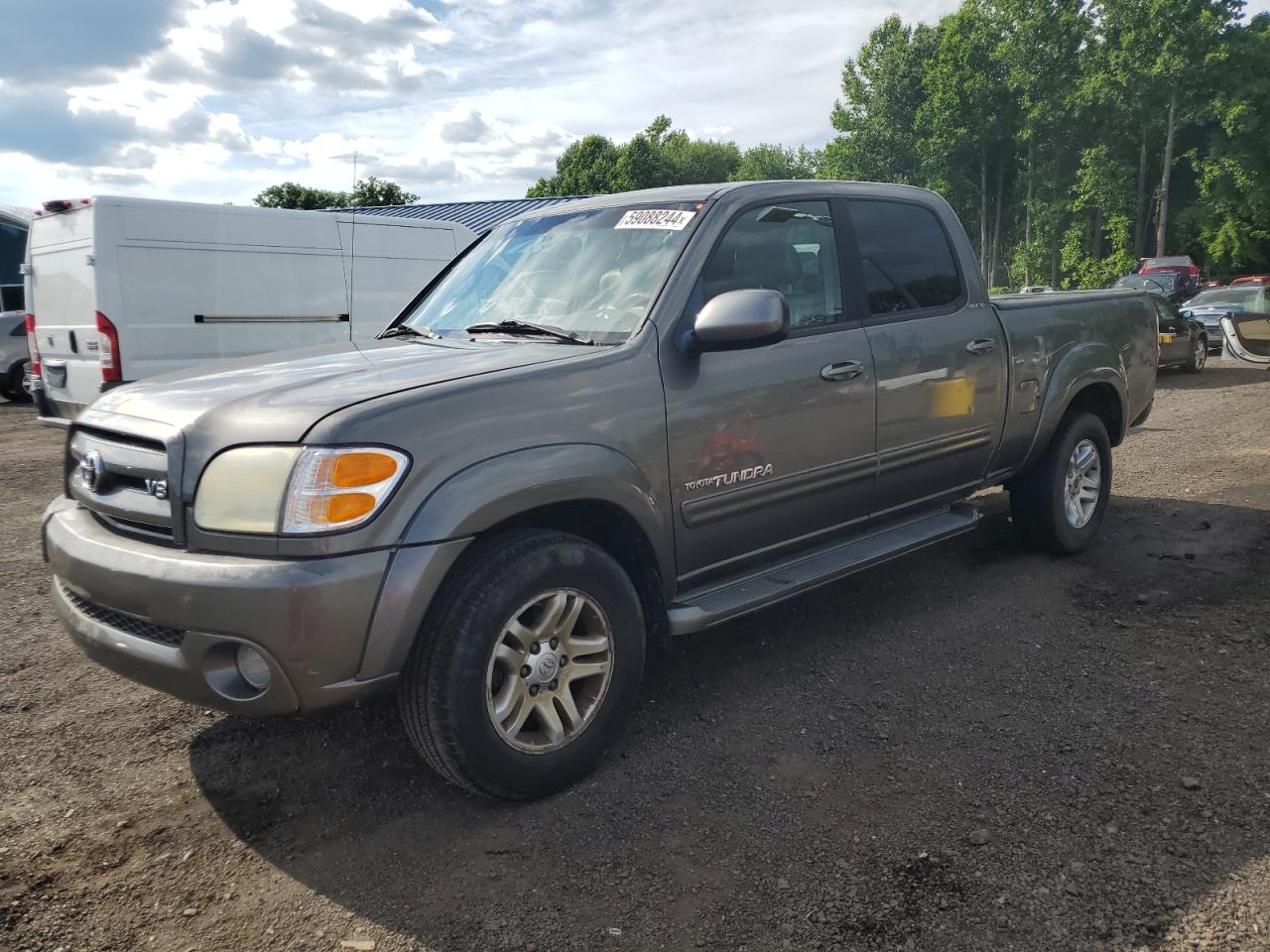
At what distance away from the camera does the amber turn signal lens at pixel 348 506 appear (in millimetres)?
2453

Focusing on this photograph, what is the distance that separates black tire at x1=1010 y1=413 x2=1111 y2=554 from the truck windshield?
266 centimetres

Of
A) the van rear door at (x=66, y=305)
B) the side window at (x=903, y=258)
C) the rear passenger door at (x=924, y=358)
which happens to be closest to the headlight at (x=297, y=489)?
the rear passenger door at (x=924, y=358)

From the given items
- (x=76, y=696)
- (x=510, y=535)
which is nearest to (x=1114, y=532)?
(x=510, y=535)

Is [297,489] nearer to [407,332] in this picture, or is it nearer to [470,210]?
[407,332]

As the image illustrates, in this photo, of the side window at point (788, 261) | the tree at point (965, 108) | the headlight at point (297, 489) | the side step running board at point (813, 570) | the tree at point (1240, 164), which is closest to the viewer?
the headlight at point (297, 489)

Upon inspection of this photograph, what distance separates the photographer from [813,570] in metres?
3.67

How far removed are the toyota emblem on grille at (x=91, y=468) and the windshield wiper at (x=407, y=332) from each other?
1296mm

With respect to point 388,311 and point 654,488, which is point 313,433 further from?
point 388,311

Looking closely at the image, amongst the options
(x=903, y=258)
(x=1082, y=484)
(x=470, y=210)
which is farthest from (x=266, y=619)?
(x=470, y=210)

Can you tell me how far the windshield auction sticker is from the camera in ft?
11.6

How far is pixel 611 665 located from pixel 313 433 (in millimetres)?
1172

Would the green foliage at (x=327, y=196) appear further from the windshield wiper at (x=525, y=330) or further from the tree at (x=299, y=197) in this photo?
the windshield wiper at (x=525, y=330)

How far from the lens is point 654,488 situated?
10.2 ft

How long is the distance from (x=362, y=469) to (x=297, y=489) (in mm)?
172
